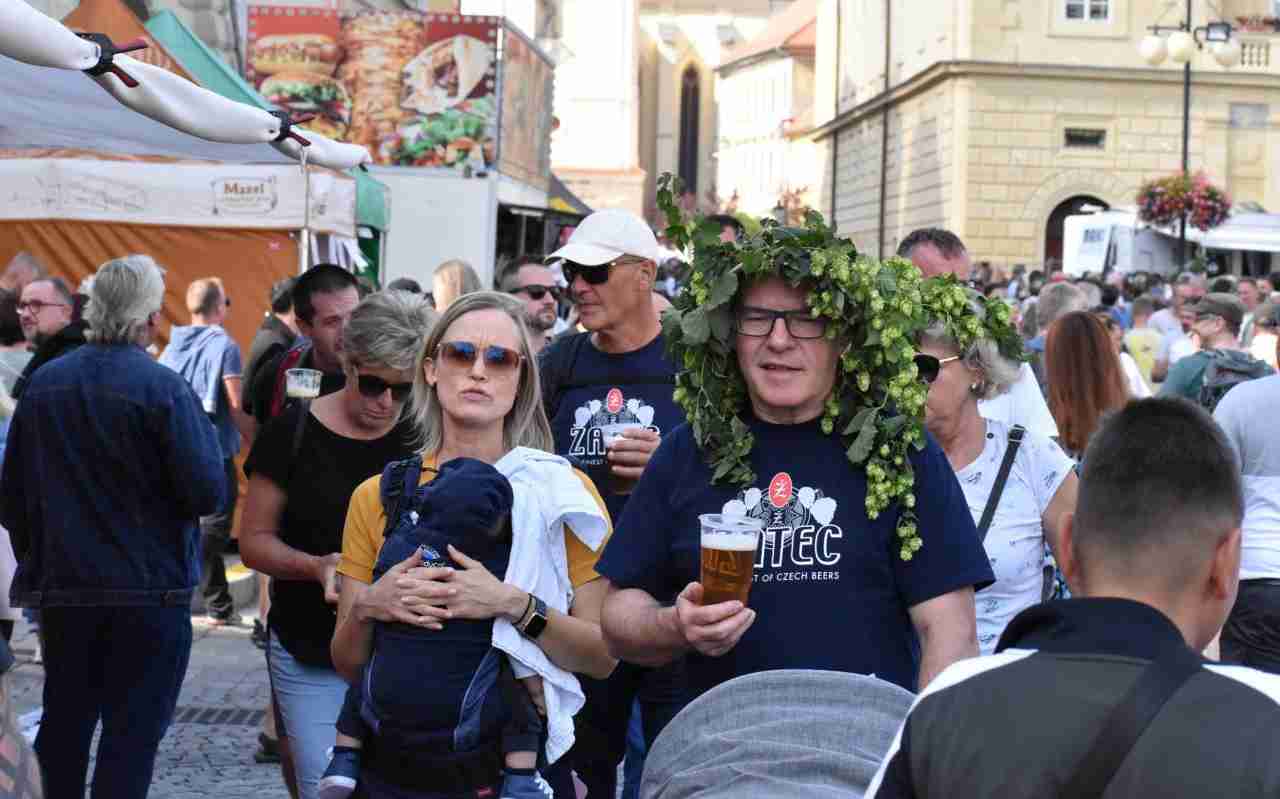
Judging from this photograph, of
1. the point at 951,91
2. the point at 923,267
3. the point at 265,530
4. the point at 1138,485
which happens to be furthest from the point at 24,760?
the point at 951,91

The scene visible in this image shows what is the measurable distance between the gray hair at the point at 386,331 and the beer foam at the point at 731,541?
216 centimetres

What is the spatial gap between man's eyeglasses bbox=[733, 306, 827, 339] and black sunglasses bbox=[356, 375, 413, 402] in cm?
173

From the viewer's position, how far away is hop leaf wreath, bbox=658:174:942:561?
361cm

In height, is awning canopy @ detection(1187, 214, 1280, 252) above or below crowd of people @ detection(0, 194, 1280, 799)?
above

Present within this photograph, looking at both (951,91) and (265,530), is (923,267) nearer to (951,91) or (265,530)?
(265,530)

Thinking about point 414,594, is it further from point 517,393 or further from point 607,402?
point 607,402

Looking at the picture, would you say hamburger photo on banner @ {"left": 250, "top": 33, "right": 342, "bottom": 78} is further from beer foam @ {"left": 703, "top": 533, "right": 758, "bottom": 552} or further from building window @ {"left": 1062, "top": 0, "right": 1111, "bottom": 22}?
building window @ {"left": 1062, "top": 0, "right": 1111, "bottom": 22}

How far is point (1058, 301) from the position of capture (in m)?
8.61

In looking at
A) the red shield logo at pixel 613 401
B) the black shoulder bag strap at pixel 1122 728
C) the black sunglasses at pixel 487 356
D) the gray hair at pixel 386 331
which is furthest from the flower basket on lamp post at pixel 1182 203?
the black shoulder bag strap at pixel 1122 728

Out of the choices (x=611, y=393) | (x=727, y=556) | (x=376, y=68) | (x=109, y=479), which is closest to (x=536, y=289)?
(x=611, y=393)

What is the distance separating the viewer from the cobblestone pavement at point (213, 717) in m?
7.33

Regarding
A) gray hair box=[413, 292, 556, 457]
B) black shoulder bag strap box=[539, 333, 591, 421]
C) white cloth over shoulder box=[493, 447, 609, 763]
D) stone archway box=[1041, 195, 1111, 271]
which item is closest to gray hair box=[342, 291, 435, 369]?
black shoulder bag strap box=[539, 333, 591, 421]

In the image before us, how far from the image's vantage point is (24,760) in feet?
9.03

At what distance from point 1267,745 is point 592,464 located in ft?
11.7
